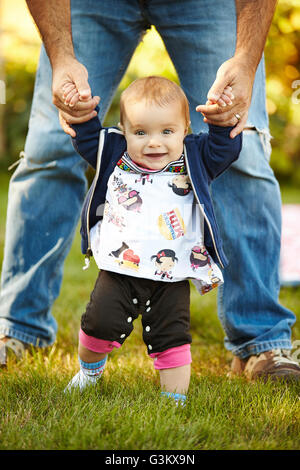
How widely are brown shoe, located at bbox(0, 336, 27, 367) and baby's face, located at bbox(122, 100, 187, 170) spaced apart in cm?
104

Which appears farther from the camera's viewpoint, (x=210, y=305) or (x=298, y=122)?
(x=298, y=122)

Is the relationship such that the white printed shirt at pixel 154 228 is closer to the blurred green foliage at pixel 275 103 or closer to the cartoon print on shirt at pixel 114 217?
the cartoon print on shirt at pixel 114 217

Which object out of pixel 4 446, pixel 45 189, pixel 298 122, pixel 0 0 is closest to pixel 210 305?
pixel 45 189

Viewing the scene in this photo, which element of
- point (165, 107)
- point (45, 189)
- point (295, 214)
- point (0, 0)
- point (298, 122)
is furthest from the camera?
point (0, 0)

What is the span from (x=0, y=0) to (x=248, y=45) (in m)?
12.0

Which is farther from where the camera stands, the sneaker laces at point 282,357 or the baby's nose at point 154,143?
the sneaker laces at point 282,357

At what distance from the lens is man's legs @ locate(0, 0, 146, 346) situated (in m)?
2.32

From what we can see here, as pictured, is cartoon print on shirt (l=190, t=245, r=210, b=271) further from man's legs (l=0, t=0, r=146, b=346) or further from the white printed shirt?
man's legs (l=0, t=0, r=146, b=346)

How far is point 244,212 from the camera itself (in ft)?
7.60

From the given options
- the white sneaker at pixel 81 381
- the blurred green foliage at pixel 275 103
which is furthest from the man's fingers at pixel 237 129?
the blurred green foliage at pixel 275 103

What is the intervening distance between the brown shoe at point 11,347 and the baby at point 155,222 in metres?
0.52

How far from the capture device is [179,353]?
1.91 metres

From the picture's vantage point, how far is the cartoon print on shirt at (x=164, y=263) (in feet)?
6.11
